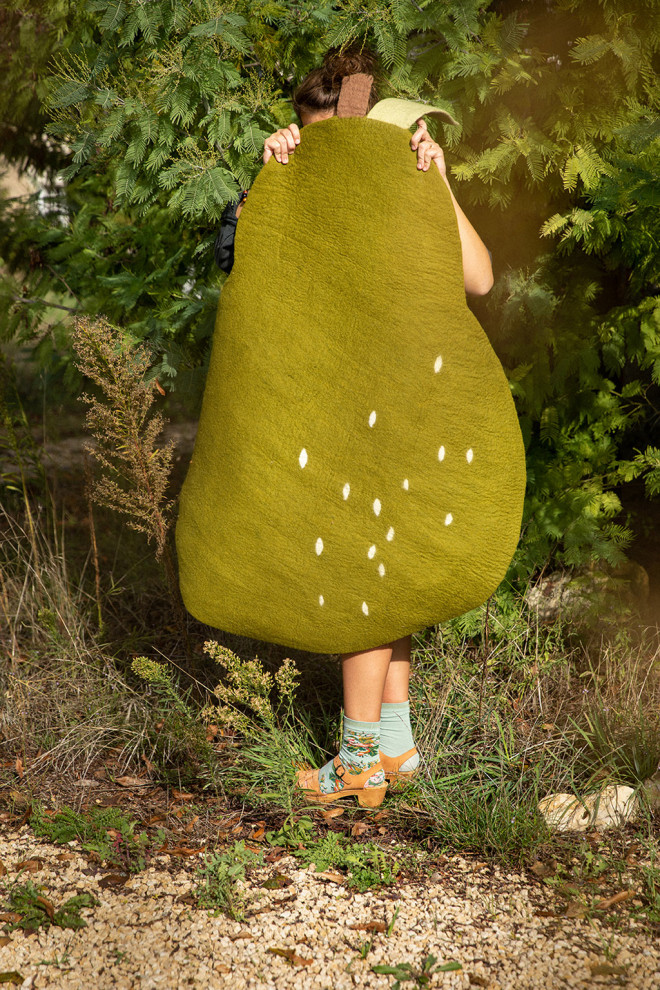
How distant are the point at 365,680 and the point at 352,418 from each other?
0.64 m

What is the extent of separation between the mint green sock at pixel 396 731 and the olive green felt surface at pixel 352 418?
1.21 feet

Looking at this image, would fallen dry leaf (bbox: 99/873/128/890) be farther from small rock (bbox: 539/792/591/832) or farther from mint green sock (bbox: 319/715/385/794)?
small rock (bbox: 539/792/591/832)

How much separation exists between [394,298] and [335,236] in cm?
19

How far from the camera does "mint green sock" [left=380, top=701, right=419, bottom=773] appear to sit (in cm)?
208

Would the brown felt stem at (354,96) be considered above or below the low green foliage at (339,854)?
above

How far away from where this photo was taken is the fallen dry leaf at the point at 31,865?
189cm

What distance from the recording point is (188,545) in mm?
1888

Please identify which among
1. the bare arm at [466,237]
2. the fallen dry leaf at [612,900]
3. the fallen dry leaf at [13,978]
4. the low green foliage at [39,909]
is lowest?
the low green foliage at [39,909]

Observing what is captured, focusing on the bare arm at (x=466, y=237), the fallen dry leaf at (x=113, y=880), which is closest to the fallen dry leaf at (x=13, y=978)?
the fallen dry leaf at (x=113, y=880)

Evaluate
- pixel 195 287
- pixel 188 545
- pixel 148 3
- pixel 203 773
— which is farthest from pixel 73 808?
pixel 148 3

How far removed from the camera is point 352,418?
1.73 m

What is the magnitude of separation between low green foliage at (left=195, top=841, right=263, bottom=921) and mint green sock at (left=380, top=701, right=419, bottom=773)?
1.42ft

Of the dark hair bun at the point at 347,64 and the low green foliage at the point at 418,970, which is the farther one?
the dark hair bun at the point at 347,64

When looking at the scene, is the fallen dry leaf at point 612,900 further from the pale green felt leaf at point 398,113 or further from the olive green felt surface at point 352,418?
the pale green felt leaf at point 398,113
